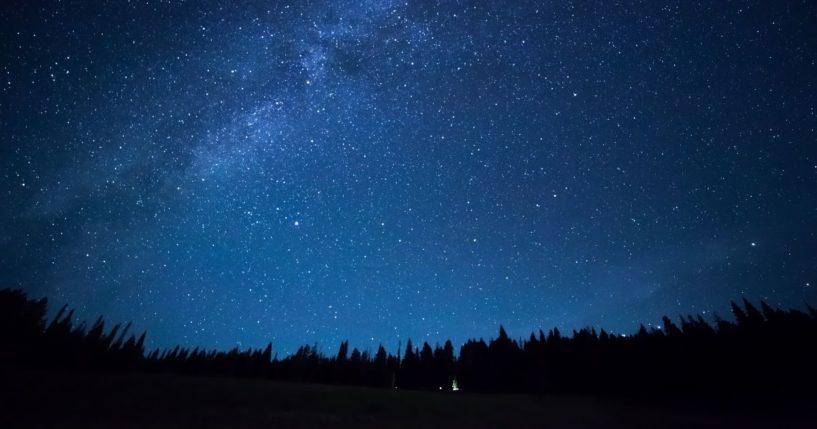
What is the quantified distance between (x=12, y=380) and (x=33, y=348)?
30080 mm

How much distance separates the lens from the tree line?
2196 inches

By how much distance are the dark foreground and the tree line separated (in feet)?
35.1

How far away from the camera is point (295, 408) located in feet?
128

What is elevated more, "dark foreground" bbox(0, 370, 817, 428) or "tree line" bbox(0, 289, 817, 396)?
"tree line" bbox(0, 289, 817, 396)

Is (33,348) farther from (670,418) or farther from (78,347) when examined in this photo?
(670,418)

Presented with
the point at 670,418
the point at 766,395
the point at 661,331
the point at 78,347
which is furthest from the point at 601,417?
the point at 78,347

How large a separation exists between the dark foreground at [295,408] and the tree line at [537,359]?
1069 cm

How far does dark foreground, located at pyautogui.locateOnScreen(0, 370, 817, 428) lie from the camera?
1358 inches

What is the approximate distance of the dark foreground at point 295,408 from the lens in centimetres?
3450

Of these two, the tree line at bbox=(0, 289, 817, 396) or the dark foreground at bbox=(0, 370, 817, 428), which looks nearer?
the dark foreground at bbox=(0, 370, 817, 428)

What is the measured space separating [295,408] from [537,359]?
178 feet

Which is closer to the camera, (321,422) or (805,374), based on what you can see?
(321,422)

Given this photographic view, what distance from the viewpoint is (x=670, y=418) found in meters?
42.6

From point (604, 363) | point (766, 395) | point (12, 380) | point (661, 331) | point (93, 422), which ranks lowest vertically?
point (93, 422)
